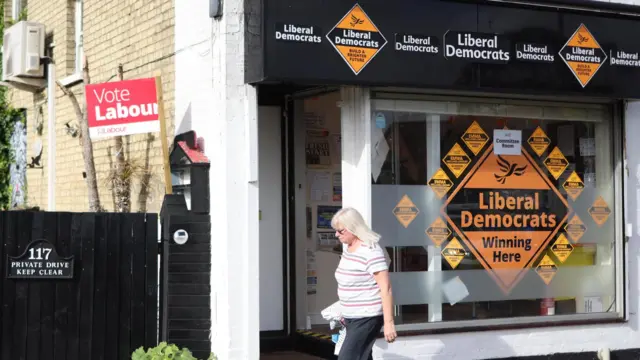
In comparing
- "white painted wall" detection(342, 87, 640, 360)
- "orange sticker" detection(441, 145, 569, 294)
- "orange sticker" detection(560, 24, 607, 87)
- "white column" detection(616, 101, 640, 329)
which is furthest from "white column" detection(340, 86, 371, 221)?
"white column" detection(616, 101, 640, 329)

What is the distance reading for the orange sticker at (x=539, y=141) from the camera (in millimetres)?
9273

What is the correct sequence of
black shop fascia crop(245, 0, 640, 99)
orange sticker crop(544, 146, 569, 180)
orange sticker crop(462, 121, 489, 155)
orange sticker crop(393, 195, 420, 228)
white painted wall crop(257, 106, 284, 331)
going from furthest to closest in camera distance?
white painted wall crop(257, 106, 284, 331)
orange sticker crop(544, 146, 569, 180)
orange sticker crop(462, 121, 489, 155)
orange sticker crop(393, 195, 420, 228)
black shop fascia crop(245, 0, 640, 99)

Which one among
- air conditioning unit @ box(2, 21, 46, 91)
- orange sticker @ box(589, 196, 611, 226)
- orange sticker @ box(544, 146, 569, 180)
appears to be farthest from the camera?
air conditioning unit @ box(2, 21, 46, 91)

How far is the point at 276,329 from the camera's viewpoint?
31.8 ft

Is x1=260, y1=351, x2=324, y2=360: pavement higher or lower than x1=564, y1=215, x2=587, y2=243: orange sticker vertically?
lower

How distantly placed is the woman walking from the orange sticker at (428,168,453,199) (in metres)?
1.88

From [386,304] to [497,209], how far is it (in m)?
2.60

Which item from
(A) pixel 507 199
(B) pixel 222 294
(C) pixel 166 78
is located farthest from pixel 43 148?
(A) pixel 507 199

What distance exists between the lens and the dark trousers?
699cm

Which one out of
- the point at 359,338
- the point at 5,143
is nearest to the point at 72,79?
the point at 5,143

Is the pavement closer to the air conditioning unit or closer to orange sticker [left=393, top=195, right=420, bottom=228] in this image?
orange sticker [left=393, top=195, right=420, bottom=228]

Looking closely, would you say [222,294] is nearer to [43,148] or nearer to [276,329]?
[276,329]

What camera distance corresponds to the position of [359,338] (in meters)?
6.98

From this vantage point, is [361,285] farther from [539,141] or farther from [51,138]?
[51,138]
